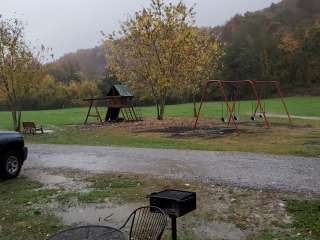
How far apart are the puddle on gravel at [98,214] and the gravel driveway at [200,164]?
255 centimetres

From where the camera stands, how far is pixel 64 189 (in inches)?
371

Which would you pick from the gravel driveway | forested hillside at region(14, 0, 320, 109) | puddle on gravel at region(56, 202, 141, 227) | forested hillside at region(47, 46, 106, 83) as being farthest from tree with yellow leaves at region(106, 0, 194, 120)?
forested hillside at region(47, 46, 106, 83)

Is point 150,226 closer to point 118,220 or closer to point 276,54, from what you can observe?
point 118,220

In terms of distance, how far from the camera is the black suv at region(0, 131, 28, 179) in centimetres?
1048

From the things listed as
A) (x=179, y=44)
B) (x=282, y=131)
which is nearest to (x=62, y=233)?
(x=282, y=131)

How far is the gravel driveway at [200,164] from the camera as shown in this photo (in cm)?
931

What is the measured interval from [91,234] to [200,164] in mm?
7128

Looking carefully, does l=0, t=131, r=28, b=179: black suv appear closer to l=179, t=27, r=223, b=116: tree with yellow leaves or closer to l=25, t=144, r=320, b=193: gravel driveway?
l=25, t=144, r=320, b=193: gravel driveway

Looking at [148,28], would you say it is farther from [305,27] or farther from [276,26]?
[276,26]

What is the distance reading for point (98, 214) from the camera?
24.6ft

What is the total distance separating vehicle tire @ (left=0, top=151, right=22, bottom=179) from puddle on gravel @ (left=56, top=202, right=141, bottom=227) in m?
3.33

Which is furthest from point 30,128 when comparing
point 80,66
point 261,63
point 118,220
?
point 80,66

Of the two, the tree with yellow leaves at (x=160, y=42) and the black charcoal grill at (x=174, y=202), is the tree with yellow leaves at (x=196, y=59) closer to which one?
the tree with yellow leaves at (x=160, y=42)

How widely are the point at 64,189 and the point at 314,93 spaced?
64.4 m
